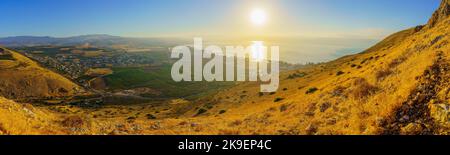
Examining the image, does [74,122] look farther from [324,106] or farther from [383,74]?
[383,74]

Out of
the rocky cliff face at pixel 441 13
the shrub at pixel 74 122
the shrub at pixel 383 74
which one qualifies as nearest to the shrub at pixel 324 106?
the shrub at pixel 383 74

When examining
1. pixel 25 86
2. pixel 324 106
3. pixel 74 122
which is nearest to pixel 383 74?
pixel 324 106

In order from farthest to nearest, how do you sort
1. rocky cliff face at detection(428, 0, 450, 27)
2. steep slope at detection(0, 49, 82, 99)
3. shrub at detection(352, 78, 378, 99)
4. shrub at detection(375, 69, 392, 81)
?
steep slope at detection(0, 49, 82, 99)
rocky cliff face at detection(428, 0, 450, 27)
shrub at detection(375, 69, 392, 81)
shrub at detection(352, 78, 378, 99)

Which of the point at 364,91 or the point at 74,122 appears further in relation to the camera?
the point at 364,91

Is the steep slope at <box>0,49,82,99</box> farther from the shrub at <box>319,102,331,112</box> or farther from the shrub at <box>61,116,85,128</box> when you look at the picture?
the shrub at <box>319,102,331,112</box>

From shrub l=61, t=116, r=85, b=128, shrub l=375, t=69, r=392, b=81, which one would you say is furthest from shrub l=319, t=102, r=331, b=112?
shrub l=61, t=116, r=85, b=128

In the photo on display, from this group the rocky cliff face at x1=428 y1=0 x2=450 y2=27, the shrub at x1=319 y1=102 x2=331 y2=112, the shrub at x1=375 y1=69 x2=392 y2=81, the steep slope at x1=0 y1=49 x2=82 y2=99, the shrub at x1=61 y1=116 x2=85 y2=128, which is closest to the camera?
the shrub at x1=61 y1=116 x2=85 y2=128

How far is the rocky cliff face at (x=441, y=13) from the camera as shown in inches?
1489

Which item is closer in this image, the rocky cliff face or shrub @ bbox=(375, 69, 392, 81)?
shrub @ bbox=(375, 69, 392, 81)

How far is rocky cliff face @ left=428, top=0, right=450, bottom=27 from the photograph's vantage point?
37.8m

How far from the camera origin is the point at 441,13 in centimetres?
3900

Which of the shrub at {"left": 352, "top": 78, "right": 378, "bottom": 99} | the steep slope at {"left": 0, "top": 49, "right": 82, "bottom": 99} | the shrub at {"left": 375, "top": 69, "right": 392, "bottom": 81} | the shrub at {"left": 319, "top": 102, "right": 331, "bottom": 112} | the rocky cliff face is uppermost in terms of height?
the rocky cliff face

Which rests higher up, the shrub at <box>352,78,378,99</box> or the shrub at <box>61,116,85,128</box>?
the shrub at <box>352,78,378,99</box>
